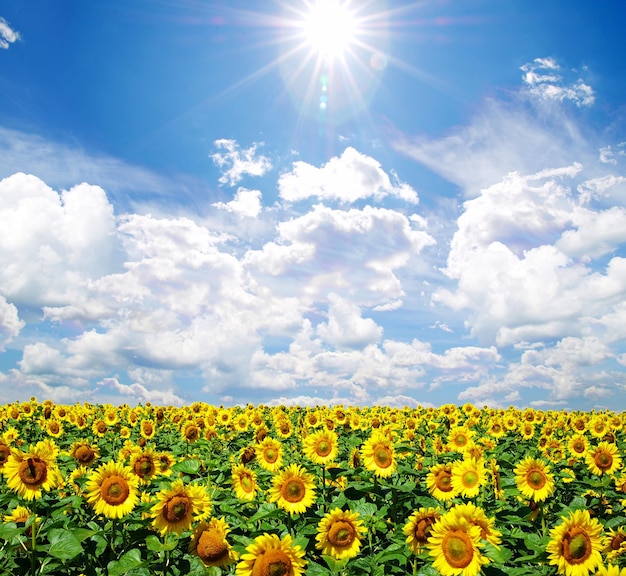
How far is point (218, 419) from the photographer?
675 inches

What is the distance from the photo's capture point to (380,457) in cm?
768

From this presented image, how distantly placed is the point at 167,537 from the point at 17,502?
313 centimetres

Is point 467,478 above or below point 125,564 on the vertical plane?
above

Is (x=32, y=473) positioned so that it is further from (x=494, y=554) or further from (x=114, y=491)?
(x=494, y=554)

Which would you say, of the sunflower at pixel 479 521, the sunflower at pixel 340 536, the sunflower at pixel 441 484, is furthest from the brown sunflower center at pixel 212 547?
the sunflower at pixel 441 484

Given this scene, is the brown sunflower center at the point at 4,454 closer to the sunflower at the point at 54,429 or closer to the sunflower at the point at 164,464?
the sunflower at the point at 164,464

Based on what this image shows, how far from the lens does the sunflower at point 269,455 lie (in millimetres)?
9055

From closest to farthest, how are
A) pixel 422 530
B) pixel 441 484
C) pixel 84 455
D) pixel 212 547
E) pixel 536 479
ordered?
1. pixel 212 547
2. pixel 422 530
3. pixel 441 484
4. pixel 536 479
5. pixel 84 455

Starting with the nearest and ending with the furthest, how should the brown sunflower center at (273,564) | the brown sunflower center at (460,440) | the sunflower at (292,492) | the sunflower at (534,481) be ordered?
1. the brown sunflower center at (273,564)
2. the sunflower at (292,492)
3. the sunflower at (534,481)
4. the brown sunflower center at (460,440)

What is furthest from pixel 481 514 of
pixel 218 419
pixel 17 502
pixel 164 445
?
pixel 218 419

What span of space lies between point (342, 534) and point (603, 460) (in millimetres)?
7708

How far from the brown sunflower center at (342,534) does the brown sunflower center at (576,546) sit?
2.27 metres

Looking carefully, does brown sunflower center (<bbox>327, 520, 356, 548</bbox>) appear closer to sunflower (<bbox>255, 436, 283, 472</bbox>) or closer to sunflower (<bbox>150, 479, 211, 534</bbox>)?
sunflower (<bbox>150, 479, 211, 534</bbox>)

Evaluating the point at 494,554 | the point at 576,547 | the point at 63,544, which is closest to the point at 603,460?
the point at 576,547
